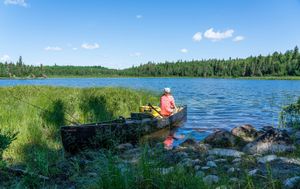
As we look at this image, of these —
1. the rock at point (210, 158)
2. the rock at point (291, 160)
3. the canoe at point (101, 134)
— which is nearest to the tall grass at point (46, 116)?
the canoe at point (101, 134)

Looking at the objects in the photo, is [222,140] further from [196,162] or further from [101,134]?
[101,134]

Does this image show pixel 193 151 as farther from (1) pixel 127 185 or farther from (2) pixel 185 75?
(2) pixel 185 75

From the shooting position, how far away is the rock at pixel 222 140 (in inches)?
491

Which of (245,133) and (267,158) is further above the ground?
(267,158)

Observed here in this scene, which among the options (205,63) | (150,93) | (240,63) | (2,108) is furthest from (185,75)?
(2,108)

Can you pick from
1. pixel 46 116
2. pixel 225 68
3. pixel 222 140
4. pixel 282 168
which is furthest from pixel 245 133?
pixel 225 68

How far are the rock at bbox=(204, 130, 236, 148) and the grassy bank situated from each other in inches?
196

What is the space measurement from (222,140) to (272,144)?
81.6 inches

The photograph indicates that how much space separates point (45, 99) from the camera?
1582 centimetres

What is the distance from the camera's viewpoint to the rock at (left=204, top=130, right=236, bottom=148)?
40.9 feet

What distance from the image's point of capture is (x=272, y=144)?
10.8 m

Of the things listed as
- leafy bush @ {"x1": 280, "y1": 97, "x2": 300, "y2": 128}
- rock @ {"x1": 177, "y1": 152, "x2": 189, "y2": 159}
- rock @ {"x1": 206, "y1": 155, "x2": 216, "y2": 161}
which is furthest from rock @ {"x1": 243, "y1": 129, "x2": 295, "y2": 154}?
leafy bush @ {"x1": 280, "y1": 97, "x2": 300, "y2": 128}

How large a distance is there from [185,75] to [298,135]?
173 m

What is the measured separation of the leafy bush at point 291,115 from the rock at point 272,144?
2.91m
